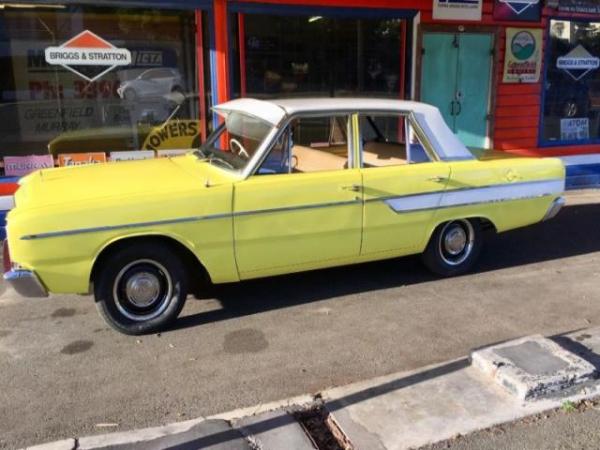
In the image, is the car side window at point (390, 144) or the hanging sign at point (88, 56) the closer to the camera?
the car side window at point (390, 144)

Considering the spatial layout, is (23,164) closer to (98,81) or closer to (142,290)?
(98,81)

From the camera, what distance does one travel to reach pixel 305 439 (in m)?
3.20

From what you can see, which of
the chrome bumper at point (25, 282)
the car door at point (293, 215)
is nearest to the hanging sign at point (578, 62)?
the car door at point (293, 215)

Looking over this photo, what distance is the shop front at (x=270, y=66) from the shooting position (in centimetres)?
706

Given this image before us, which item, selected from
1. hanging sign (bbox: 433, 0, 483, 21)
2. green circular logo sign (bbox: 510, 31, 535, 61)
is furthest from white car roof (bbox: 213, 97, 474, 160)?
green circular logo sign (bbox: 510, 31, 535, 61)

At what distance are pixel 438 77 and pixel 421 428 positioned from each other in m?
6.70

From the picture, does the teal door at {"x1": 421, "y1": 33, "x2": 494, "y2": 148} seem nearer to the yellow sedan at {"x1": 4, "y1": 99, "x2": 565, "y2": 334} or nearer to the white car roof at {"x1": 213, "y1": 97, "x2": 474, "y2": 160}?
the yellow sedan at {"x1": 4, "y1": 99, "x2": 565, "y2": 334}

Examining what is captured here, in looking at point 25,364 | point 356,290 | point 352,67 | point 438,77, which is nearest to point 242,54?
point 352,67

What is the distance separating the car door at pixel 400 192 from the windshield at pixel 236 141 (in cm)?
86

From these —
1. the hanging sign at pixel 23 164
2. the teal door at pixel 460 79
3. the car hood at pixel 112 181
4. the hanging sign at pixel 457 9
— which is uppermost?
the hanging sign at pixel 457 9

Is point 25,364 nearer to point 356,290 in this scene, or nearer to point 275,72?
point 356,290

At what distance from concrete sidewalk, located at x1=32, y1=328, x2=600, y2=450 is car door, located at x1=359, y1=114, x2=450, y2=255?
56.6 inches

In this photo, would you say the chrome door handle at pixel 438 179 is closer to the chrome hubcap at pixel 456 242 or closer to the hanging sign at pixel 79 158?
the chrome hubcap at pixel 456 242

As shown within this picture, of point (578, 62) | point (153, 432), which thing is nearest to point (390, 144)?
point (153, 432)
